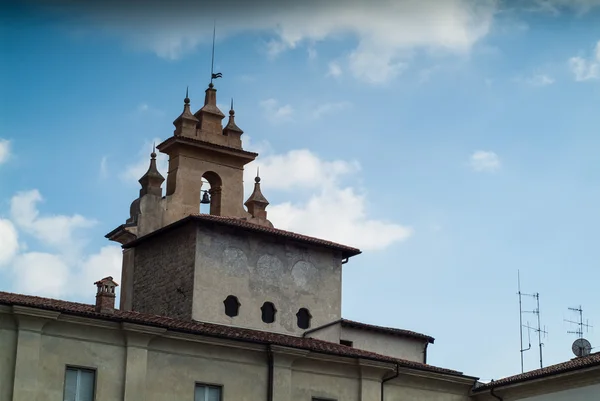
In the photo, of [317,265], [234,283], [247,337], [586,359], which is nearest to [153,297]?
[234,283]

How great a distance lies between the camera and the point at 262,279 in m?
41.3

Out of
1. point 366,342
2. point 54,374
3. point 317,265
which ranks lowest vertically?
point 54,374

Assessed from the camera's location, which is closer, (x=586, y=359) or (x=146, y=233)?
(x=586, y=359)

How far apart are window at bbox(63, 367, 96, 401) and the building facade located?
3 centimetres

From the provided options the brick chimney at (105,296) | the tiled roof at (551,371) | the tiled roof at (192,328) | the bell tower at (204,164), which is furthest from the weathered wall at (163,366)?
the bell tower at (204,164)

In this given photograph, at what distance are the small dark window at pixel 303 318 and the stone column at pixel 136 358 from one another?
11.1 m

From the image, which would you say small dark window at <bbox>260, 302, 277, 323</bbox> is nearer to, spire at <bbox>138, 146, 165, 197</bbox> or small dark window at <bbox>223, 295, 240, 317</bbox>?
small dark window at <bbox>223, 295, 240, 317</bbox>

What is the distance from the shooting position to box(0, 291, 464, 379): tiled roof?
3066cm

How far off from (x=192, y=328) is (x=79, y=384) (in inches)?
144

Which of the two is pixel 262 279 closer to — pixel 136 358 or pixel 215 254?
pixel 215 254

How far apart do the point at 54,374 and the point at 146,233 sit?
594 inches

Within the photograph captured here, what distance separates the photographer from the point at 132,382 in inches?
1228

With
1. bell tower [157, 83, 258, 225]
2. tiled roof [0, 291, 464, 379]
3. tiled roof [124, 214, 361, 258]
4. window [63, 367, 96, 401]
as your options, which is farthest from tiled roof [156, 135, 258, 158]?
window [63, 367, 96, 401]

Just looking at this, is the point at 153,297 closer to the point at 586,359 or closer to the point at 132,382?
the point at 132,382
